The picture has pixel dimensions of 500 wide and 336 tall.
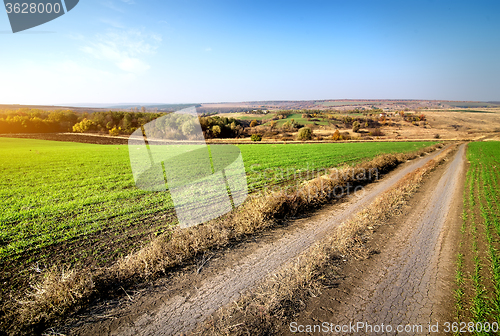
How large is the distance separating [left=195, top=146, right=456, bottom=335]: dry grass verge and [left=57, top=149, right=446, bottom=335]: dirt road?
0.22 metres

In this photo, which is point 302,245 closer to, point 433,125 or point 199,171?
point 199,171

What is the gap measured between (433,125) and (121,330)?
103267 millimetres

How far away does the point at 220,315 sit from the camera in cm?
320

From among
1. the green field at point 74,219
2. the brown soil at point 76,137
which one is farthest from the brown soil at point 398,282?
the brown soil at point 76,137

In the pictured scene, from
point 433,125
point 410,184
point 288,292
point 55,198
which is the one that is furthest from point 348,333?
point 433,125

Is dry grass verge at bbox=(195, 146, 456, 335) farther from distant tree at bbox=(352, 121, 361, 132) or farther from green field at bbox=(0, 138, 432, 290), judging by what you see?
distant tree at bbox=(352, 121, 361, 132)

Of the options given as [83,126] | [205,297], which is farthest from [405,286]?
[83,126]

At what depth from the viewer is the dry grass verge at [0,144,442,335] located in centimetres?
311

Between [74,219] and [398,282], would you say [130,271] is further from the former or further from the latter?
[398,282]

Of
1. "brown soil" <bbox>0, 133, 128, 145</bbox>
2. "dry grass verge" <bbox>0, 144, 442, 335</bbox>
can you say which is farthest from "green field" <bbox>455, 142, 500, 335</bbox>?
"brown soil" <bbox>0, 133, 128, 145</bbox>

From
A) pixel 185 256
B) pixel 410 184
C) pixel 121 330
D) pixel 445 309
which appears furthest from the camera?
pixel 410 184

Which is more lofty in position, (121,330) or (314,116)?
(314,116)

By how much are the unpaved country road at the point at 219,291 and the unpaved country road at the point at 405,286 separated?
5.23 feet

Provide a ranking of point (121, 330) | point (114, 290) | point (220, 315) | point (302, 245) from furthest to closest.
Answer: point (302, 245), point (114, 290), point (220, 315), point (121, 330)
